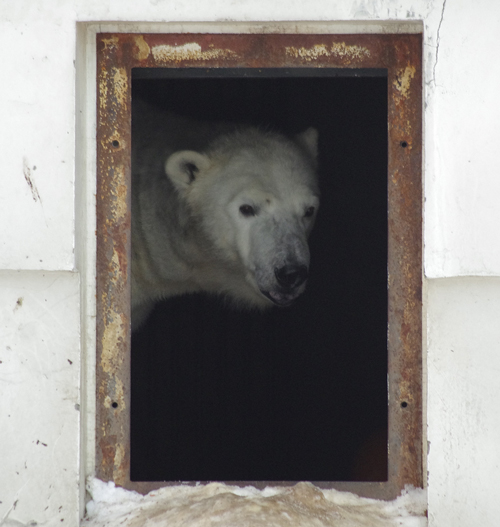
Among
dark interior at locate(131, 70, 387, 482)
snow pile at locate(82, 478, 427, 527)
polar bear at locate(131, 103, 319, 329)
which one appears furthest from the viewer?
dark interior at locate(131, 70, 387, 482)

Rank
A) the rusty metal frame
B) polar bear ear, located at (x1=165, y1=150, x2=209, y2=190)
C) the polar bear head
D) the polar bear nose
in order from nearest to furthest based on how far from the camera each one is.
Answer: the rusty metal frame
the polar bear nose
the polar bear head
polar bear ear, located at (x1=165, y1=150, x2=209, y2=190)

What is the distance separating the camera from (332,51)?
1.67 metres

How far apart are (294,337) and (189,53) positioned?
318 cm

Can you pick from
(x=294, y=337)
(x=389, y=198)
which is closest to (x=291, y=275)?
(x=389, y=198)

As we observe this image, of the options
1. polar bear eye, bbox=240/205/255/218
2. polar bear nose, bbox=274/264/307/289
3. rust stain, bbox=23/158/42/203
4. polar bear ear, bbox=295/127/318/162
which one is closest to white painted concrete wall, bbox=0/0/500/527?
rust stain, bbox=23/158/42/203

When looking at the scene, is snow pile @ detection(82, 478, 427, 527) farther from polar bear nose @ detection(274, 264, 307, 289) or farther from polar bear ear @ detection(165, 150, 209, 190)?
polar bear ear @ detection(165, 150, 209, 190)

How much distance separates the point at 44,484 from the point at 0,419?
0.62ft

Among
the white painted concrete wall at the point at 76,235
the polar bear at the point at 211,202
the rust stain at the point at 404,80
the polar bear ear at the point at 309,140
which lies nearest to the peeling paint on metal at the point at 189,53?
the white painted concrete wall at the point at 76,235

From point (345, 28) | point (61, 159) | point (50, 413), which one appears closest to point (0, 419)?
point (50, 413)

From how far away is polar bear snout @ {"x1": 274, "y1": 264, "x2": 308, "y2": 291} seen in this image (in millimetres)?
2637

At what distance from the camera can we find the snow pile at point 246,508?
1516mm

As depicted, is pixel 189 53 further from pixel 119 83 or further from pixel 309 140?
pixel 309 140

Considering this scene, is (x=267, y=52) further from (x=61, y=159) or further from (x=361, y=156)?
(x=361, y=156)

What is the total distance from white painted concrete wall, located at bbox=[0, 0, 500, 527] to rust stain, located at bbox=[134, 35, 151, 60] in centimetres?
10
